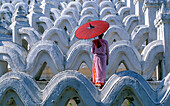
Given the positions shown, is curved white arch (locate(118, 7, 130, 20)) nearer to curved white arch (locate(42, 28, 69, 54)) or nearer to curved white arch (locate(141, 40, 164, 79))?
Result: curved white arch (locate(42, 28, 69, 54))

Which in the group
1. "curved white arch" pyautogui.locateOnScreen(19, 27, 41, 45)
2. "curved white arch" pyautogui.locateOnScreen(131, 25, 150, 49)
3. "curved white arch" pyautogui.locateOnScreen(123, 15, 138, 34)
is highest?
"curved white arch" pyautogui.locateOnScreen(123, 15, 138, 34)

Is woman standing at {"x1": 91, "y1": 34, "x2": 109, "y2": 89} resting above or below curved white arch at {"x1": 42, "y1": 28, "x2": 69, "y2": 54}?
below

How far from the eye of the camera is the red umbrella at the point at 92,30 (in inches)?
232

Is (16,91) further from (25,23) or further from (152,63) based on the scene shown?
(25,23)

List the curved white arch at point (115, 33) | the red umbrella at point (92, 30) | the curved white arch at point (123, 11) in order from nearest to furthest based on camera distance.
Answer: the red umbrella at point (92, 30) < the curved white arch at point (115, 33) < the curved white arch at point (123, 11)

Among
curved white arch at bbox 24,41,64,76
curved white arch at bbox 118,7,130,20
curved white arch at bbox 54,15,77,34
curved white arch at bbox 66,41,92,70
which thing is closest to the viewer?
curved white arch at bbox 24,41,64,76

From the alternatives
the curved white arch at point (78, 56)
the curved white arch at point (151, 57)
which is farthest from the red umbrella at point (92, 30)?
the curved white arch at point (151, 57)

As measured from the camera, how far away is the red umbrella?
5.90m

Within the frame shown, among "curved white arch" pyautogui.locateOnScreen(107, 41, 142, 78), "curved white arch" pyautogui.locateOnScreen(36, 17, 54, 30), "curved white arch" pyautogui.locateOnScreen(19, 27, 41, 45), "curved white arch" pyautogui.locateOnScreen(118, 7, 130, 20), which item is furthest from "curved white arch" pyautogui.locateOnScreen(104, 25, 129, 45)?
"curved white arch" pyautogui.locateOnScreen(118, 7, 130, 20)

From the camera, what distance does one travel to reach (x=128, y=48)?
7.94 meters

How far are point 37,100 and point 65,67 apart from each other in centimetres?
240

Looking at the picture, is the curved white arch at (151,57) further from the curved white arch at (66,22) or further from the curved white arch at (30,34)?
the curved white arch at (66,22)

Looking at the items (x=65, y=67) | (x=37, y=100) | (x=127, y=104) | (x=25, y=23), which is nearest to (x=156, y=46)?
(x=127, y=104)

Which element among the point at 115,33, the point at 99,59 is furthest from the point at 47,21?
the point at 99,59
